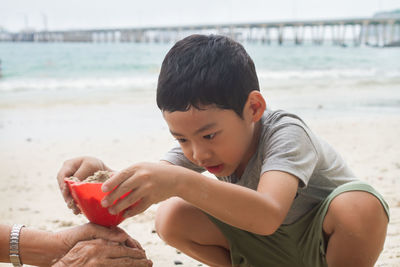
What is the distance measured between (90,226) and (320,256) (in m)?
0.95

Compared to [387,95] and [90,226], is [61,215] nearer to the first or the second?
[90,226]

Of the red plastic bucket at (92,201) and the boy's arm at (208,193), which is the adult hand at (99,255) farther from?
the boy's arm at (208,193)

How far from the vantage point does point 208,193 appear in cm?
152

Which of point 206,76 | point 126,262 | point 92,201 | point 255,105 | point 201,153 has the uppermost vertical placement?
point 206,76

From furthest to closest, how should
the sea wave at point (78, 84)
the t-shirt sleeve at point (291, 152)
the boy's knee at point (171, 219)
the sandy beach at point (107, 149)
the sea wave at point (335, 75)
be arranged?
1. the sea wave at point (335, 75)
2. the sea wave at point (78, 84)
3. the sandy beach at point (107, 149)
4. the boy's knee at point (171, 219)
5. the t-shirt sleeve at point (291, 152)

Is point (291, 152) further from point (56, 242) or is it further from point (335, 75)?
point (335, 75)

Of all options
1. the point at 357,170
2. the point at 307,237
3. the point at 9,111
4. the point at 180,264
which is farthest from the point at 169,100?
the point at 9,111

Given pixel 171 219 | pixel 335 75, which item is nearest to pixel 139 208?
pixel 171 219

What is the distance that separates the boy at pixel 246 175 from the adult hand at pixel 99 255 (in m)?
0.26

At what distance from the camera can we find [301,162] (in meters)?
1.74

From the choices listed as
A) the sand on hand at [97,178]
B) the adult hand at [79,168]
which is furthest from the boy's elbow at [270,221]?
the adult hand at [79,168]

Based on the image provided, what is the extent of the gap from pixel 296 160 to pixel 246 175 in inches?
12.0

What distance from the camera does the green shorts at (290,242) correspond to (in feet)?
6.31

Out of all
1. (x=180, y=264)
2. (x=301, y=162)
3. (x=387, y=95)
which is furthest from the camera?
(x=387, y=95)
